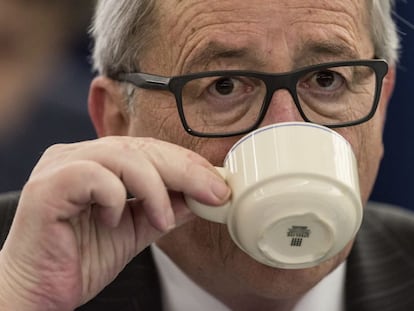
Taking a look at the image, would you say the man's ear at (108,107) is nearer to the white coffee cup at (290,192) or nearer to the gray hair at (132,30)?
the gray hair at (132,30)

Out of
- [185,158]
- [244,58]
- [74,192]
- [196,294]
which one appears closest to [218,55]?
[244,58]

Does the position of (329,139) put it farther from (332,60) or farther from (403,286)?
(403,286)

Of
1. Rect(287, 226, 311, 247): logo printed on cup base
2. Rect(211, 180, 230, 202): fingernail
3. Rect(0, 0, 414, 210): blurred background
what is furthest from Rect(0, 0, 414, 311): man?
Rect(0, 0, 414, 210): blurred background

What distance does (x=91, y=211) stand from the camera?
4.50ft

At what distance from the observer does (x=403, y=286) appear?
→ 1822mm

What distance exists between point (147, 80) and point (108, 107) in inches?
7.9

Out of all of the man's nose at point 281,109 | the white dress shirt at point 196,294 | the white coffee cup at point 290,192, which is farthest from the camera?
the white dress shirt at point 196,294

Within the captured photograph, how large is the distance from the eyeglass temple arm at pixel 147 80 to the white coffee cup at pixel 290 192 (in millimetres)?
332

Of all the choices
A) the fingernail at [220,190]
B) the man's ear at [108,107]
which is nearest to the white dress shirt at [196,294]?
the man's ear at [108,107]

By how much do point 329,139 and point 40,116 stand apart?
178 cm

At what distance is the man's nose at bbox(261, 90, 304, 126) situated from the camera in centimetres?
143

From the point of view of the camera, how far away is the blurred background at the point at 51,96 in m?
2.77

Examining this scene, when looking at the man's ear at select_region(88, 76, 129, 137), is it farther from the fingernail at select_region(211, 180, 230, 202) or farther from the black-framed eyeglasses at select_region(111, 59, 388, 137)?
the fingernail at select_region(211, 180, 230, 202)

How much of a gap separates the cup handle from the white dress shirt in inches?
17.7
